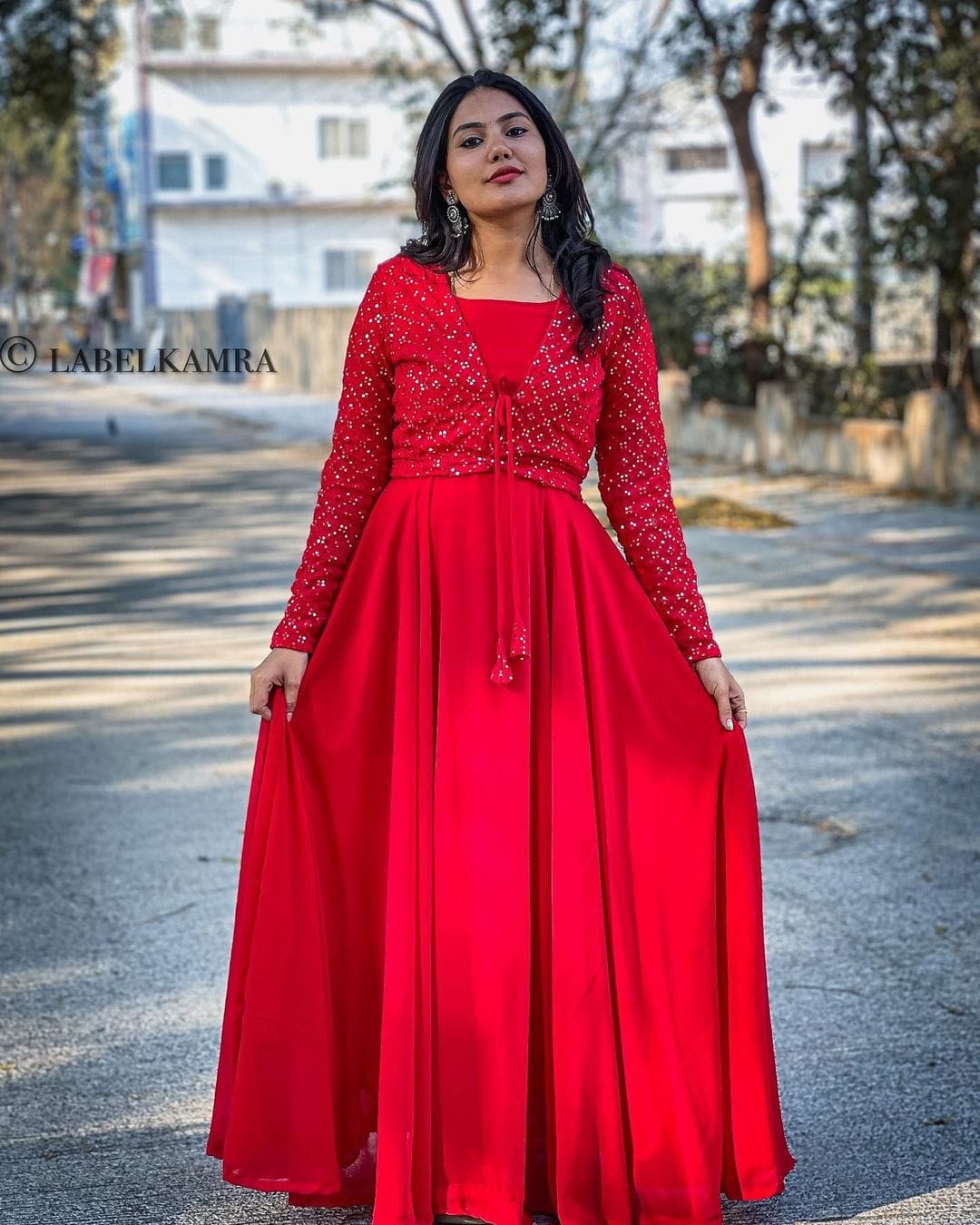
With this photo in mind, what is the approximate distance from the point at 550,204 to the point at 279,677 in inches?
36.7

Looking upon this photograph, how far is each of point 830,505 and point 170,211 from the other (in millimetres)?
43572

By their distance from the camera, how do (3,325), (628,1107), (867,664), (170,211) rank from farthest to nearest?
(3,325), (170,211), (867,664), (628,1107)

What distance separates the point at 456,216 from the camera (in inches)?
123

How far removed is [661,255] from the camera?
883 inches

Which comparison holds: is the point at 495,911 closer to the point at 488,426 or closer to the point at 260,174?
the point at 488,426

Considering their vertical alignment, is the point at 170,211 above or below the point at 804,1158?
above

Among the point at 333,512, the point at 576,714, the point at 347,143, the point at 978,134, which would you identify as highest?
the point at 347,143

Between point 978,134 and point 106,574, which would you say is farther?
point 978,134

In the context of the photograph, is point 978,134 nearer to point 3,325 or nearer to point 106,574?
point 106,574

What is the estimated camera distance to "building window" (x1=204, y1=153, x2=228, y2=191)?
54.8 meters

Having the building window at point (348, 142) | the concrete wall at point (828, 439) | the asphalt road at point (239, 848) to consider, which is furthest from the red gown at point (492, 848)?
Result: the building window at point (348, 142)

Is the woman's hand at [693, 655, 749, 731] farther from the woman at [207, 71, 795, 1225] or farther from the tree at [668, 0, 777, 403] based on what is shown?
the tree at [668, 0, 777, 403]

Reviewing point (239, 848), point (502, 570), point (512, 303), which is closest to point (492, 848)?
point (502, 570)

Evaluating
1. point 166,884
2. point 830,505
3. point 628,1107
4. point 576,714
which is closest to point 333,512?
point 576,714
